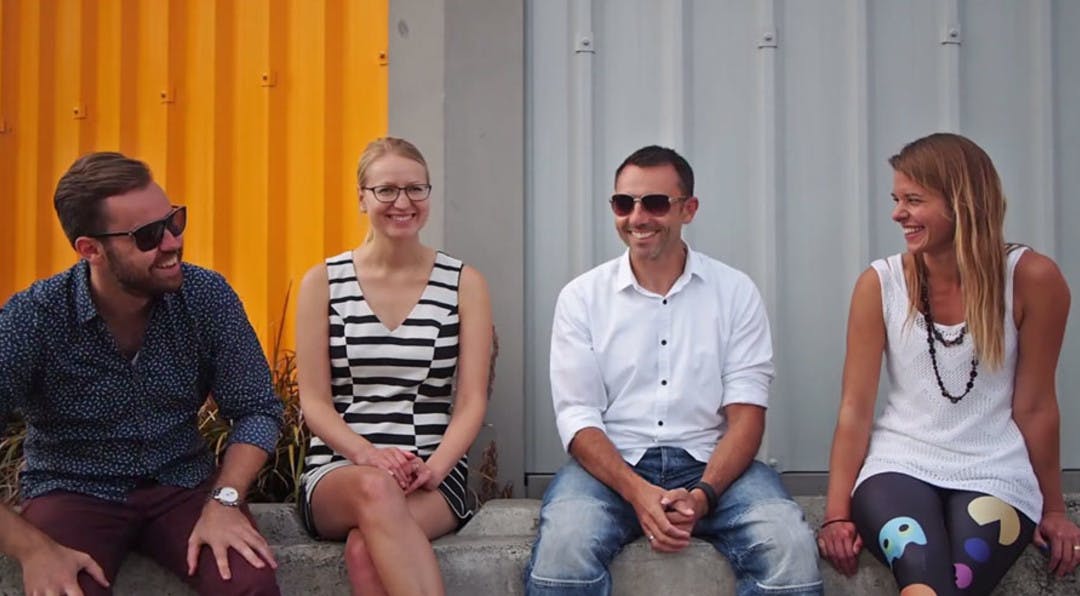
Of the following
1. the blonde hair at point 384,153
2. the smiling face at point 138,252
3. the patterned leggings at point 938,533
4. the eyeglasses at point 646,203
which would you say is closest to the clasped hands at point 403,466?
the smiling face at point 138,252

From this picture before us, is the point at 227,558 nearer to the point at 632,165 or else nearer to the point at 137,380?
the point at 137,380

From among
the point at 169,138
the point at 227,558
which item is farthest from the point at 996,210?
the point at 169,138

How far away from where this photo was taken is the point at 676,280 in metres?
3.76

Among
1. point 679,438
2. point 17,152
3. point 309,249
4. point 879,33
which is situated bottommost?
point 679,438

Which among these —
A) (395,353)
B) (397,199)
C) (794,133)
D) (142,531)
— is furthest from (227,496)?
(794,133)

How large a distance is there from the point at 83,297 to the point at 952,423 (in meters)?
2.41

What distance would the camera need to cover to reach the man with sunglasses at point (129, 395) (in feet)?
10.1

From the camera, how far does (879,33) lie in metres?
4.54

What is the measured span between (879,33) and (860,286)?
55.9 inches

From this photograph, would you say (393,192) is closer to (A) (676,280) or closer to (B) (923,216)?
(A) (676,280)

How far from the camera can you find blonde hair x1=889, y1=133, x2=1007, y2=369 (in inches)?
132

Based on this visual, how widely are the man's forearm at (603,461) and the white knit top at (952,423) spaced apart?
67 cm

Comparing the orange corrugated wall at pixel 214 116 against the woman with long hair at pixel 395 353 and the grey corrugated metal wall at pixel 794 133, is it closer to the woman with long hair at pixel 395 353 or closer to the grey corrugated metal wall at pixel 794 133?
the grey corrugated metal wall at pixel 794 133

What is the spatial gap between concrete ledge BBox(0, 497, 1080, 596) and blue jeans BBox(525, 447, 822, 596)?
0.24 feet
